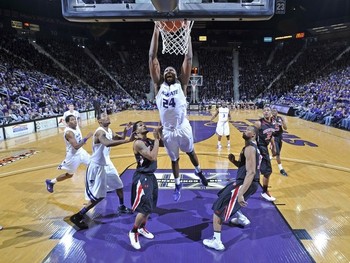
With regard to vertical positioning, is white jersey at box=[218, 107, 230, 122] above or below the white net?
below

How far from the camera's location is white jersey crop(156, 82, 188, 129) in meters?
4.48

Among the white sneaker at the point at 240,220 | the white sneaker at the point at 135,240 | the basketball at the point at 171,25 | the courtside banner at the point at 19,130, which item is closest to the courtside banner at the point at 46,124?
the courtside banner at the point at 19,130

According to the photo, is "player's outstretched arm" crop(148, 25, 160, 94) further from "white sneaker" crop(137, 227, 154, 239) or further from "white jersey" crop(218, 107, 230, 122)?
"white jersey" crop(218, 107, 230, 122)

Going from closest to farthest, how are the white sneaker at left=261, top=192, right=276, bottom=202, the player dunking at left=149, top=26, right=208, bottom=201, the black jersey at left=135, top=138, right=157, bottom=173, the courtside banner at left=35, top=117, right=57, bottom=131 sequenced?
the black jersey at left=135, top=138, right=157, bottom=173
the player dunking at left=149, top=26, right=208, bottom=201
the white sneaker at left=261, top=192, right=276, bottom=202
the courtside banner at left=35, top=117, right=57, bottom=131

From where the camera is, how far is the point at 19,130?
14.1 meters

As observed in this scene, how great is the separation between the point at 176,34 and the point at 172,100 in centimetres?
124

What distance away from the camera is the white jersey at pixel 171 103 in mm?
4484

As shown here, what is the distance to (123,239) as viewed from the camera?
431 cm

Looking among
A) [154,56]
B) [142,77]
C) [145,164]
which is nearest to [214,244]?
[145,164]

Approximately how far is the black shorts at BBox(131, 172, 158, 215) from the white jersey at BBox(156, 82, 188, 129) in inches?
40.7

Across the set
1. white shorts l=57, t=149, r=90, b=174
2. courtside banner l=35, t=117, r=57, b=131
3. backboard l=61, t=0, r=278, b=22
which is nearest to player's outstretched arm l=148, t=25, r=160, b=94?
backboard l=61, t=0, r=278, b=22

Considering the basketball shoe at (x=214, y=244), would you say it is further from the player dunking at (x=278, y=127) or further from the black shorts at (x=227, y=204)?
the player dunking at (x=278, y=127)

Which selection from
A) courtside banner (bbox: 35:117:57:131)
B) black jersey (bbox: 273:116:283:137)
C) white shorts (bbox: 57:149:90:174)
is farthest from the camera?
courtside banner (bbox: 35:117:57:131)

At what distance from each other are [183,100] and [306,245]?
2783 millimetres
